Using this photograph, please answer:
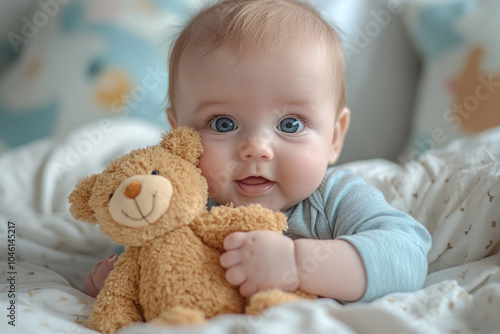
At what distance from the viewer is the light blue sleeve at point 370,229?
751mm

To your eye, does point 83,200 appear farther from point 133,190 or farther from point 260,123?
point 260,123

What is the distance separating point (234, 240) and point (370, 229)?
0.23 meters

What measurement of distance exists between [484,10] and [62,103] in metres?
1.42

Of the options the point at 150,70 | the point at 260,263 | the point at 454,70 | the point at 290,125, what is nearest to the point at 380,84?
the point at 454,70

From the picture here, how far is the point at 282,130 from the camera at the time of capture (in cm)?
90

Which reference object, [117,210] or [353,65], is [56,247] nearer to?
[117,210]

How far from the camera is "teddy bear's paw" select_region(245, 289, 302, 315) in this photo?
2.22 feet

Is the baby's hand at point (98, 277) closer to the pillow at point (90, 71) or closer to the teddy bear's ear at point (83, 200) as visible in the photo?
the teddy bear's ear at point (83, 200)

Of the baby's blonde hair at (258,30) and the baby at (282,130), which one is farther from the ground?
the baby's blonde hair at (258,30)

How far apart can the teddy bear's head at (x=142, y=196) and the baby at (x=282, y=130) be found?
0.10 meters

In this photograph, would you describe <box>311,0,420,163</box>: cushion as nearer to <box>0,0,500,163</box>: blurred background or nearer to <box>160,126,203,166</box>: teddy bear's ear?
<box>0,0,500,163</box>: blurred background

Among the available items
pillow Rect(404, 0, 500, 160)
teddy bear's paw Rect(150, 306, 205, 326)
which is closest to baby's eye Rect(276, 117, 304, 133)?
teddy bear's paw Rect(150, 306, 205, 326)

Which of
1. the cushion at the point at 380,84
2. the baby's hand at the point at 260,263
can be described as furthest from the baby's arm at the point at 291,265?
the cushion at the point at 380,84

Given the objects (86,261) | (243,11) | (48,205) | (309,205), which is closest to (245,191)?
(309,205)
